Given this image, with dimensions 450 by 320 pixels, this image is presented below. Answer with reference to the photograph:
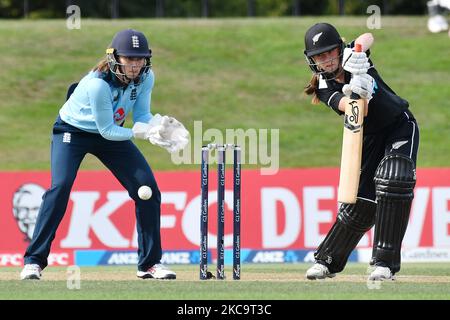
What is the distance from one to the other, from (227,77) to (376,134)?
16053 millimetres

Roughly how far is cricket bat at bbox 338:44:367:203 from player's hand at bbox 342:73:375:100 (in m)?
0.06

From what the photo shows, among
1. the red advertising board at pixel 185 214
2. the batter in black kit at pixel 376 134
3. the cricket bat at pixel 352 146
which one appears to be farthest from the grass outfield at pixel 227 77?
the cricket bat at pixel 352 146

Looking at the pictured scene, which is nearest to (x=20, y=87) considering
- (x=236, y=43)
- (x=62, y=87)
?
(x=62, y=87)

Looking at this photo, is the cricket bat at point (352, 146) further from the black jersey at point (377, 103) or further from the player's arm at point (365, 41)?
the black jersey at point (377, 103)

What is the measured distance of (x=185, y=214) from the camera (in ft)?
49.1

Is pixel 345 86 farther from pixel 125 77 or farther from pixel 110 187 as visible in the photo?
pixel 110 187

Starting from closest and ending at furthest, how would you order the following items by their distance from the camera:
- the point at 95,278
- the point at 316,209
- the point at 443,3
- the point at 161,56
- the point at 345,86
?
the point at 345,86, the point at 95,278, the point at 443,3, the point at 316,209, the point at 161,56

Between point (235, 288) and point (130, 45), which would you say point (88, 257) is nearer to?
point (130, 45)

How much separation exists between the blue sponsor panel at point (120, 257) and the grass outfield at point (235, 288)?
5954 mm

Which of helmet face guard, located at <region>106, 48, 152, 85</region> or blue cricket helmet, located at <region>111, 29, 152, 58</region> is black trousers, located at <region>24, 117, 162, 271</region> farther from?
blue cricket helmet, located at <region>111, 29, 152, 58</region>

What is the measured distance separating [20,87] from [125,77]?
Result: 52.0ft

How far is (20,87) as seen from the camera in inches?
934

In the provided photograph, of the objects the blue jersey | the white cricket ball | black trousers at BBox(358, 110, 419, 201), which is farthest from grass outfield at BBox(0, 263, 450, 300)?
the blue jersey

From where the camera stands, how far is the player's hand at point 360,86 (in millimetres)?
7996
